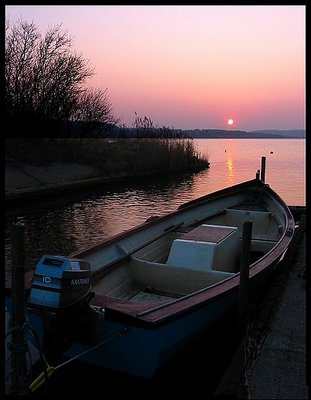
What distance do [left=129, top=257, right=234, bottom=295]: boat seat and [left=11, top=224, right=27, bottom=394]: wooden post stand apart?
9.09ft

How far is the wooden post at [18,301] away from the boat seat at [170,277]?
277cm

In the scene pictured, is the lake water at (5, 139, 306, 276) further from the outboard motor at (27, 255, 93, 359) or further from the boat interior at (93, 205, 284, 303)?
the outboard motor at (27, 255, 93, 359)

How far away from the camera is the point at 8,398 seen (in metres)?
3.86

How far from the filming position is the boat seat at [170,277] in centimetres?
604

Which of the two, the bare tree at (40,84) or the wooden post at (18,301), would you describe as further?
the bare tree at (40,84)

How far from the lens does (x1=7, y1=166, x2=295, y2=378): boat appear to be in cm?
399

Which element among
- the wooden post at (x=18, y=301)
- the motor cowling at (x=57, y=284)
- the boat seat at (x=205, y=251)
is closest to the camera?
the wooden post at (x=18, y=301)

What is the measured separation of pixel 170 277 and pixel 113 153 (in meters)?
22.6

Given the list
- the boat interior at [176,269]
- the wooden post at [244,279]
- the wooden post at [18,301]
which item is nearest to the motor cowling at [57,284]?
the wooden post at [18,301]

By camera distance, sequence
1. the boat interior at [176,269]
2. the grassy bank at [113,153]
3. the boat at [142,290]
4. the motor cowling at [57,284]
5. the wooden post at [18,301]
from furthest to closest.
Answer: the grassy bank at [113,153] < the boat interior at [176,269] < the boat at [142,290] < the motor cowling at [57,284] < the wooden post at [18,301]

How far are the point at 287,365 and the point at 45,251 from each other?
8119 millimetres

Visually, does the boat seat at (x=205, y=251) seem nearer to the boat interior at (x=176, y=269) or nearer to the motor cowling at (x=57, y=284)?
the boat interior at (x=176, y=269)

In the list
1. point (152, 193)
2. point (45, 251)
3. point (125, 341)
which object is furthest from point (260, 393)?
point (152, 193)
